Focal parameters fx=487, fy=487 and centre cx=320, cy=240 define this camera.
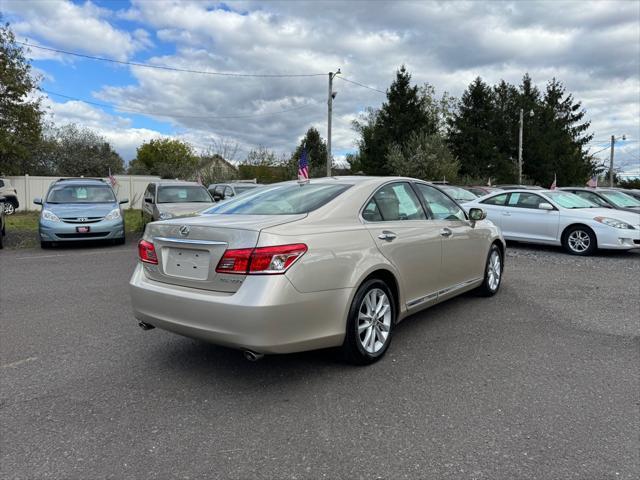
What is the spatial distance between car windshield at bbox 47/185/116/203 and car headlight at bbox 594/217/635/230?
11209 millimetres

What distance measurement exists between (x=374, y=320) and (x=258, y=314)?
3.85 ft

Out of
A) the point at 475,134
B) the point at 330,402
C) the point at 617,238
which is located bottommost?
the point at 330,402

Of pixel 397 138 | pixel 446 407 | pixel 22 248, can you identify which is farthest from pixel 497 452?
pixel 397 138

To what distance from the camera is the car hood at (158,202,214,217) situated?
11.4 m

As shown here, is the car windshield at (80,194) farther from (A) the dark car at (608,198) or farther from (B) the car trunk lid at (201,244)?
(A) the dark car at (608,198)

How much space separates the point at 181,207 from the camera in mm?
11812

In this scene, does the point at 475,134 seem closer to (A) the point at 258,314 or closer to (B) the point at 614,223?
(B) the point at 614,223

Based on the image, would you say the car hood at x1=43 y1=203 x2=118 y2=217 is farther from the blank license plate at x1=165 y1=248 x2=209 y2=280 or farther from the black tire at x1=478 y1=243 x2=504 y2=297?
the black tire at x1=478 y1=243 x2=504 y2=297

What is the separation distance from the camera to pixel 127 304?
19.4 ft

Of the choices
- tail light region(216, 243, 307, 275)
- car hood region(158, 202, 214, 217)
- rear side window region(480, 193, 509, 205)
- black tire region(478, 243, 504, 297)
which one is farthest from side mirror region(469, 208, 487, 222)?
car hood region(158, 202, 214, 217)

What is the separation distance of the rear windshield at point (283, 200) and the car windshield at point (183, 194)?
8380 millimetres

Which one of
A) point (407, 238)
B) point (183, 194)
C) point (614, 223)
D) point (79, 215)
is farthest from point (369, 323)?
point (183, 194)

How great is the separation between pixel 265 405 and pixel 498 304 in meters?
3.72

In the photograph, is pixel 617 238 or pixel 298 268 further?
pixel 617 238
